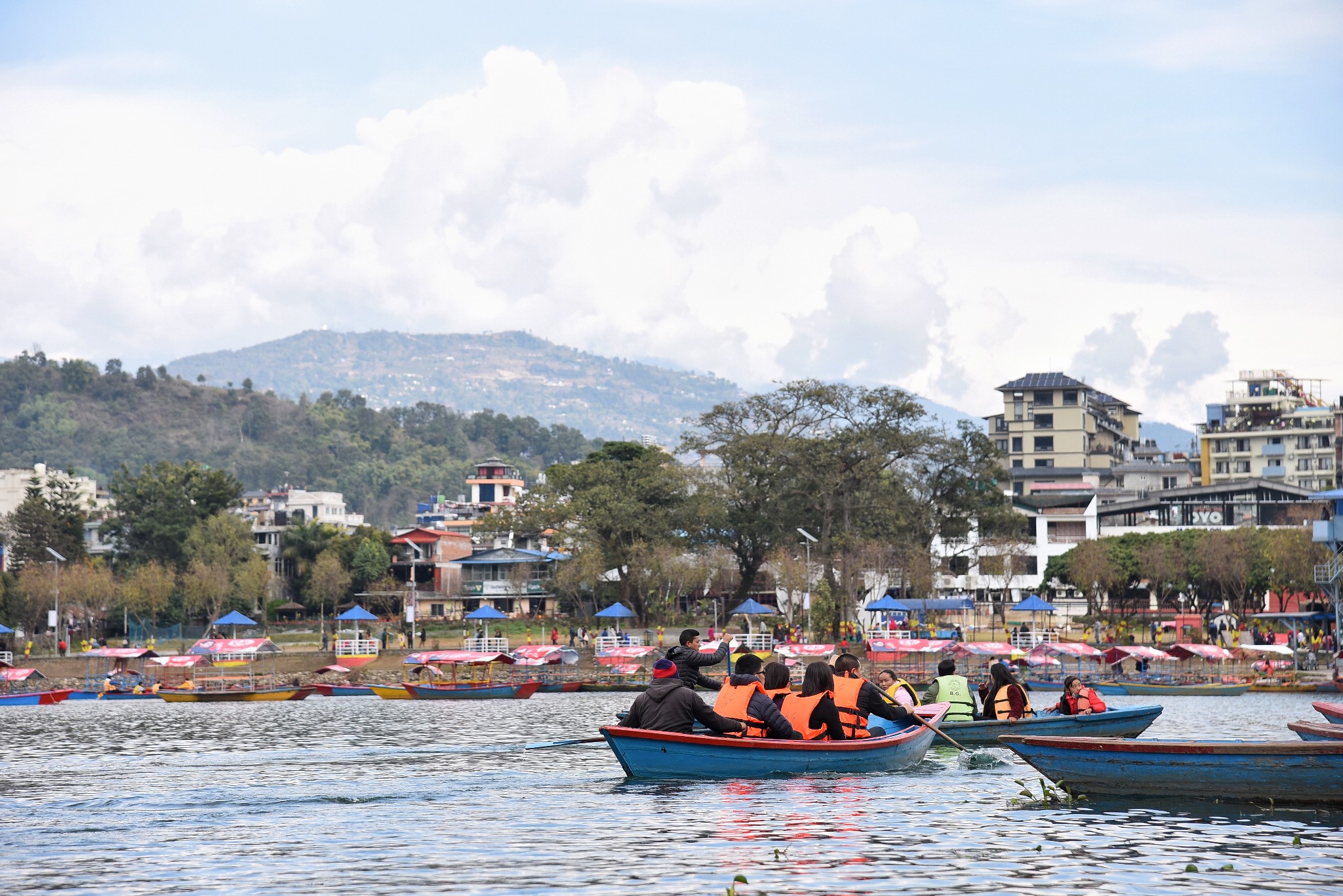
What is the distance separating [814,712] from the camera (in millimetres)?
20594

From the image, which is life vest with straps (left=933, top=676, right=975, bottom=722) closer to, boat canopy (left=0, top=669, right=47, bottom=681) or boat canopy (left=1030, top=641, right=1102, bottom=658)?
boat canopy (left=1030, top=641, right=1102, bottom=658)

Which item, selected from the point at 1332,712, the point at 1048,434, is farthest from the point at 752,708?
the point at 1048,434

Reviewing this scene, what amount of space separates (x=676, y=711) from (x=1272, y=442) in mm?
111059

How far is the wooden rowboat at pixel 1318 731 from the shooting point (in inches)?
888

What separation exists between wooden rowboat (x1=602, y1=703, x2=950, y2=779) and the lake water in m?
0.23

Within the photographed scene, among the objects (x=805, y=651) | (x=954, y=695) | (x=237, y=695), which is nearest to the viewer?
(x=954, y=695)

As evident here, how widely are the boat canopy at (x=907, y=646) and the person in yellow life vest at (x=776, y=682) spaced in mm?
38932

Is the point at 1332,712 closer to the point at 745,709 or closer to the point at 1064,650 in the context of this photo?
the point at 745,709

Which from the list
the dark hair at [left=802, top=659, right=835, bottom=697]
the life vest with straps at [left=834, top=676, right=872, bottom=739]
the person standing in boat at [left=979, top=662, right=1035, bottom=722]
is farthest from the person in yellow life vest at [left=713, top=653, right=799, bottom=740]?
the person standing in boat at [left=979, top=662, right=1035, bottom=722]

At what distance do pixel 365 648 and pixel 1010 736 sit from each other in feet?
185

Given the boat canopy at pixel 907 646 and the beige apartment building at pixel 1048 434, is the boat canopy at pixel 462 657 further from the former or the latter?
the beige apartment building at pixel 1048 434

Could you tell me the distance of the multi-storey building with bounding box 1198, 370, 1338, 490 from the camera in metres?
118

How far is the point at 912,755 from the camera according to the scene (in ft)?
74.1

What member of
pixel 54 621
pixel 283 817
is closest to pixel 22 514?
pixel 54 621
